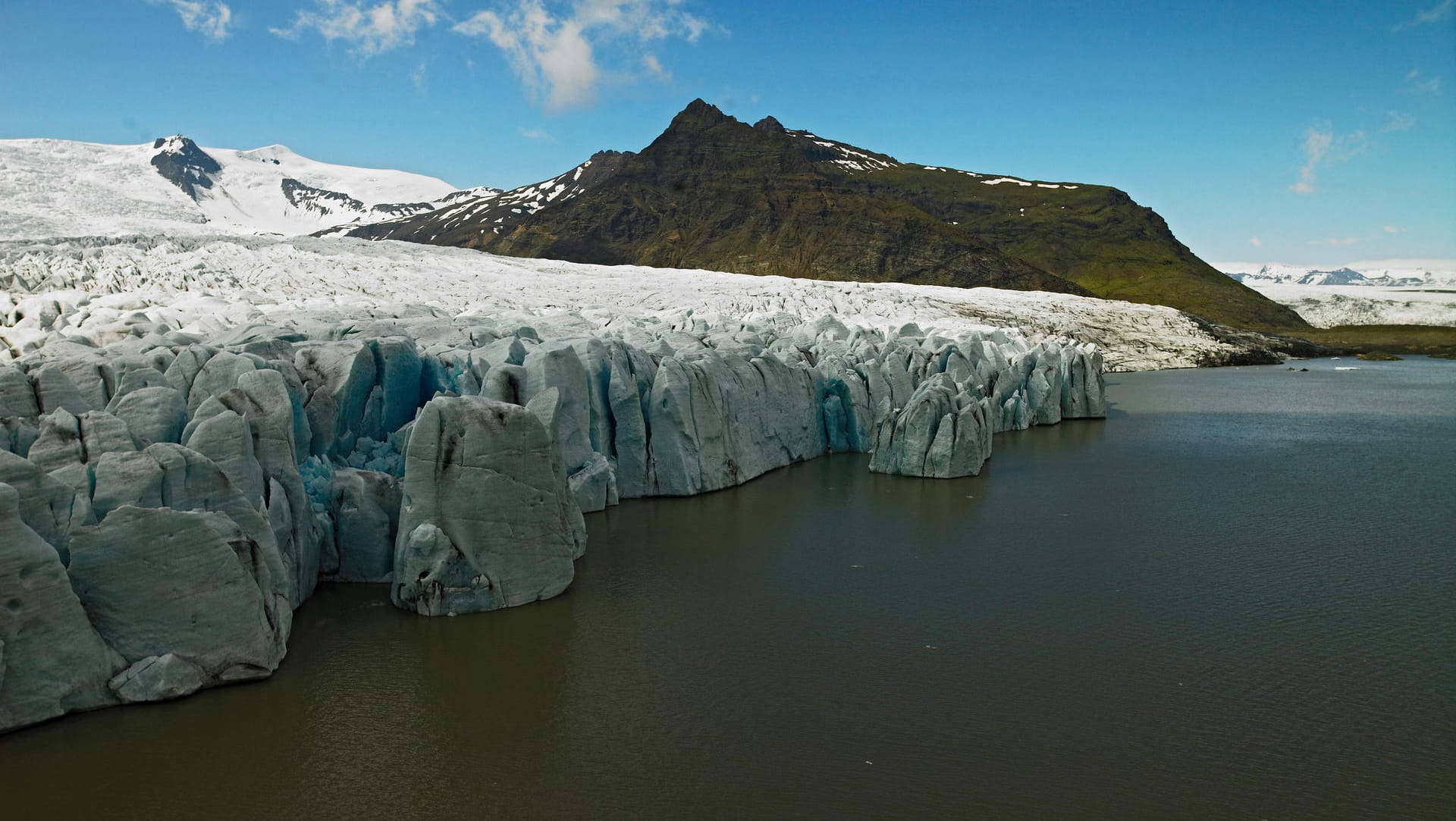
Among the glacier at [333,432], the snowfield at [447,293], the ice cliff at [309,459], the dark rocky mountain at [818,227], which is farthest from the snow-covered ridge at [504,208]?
the ice cliff at [309,459]

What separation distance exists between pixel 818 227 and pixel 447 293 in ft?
198

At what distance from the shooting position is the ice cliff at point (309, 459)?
8.45 metres

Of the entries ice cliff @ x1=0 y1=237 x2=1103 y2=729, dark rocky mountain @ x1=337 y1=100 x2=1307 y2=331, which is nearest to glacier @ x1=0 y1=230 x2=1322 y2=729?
ice cliff @ x1=0 y1=237 x2=1103 y2=729

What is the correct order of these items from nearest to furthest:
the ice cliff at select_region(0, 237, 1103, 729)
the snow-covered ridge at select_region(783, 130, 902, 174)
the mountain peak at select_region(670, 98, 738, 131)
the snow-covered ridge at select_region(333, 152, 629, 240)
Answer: the ice cliff at select_region(0, 237, 1103, 729)
the snow-covered ridge at select_region(333, 152, 629, 240)
the mountain peak at select_region(670, 98, 738, 131)
the snow-covered ridge at select_region(783, 130, 902, 174)

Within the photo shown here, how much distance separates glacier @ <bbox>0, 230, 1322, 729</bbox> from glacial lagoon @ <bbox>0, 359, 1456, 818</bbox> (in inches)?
24.0

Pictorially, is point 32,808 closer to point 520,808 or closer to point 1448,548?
point 520,808

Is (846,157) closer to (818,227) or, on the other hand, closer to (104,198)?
(818,227)

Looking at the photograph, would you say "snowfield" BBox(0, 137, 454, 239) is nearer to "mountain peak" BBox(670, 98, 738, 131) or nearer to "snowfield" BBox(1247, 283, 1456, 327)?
"mountain peak" BBox(670, 98, 738, 131)

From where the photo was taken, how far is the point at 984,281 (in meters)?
80.8

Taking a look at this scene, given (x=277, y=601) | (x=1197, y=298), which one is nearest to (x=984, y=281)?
(x=1197, y=298)

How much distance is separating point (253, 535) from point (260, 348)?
282 inches

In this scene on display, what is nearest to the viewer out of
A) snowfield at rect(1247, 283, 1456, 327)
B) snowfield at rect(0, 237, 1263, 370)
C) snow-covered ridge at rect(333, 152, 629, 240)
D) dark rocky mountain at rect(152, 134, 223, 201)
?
snowfield at rect(0, 237, 1263, 370)

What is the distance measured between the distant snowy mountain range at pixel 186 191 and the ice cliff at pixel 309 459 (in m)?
28.4

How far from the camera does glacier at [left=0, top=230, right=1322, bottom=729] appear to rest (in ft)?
28.0
